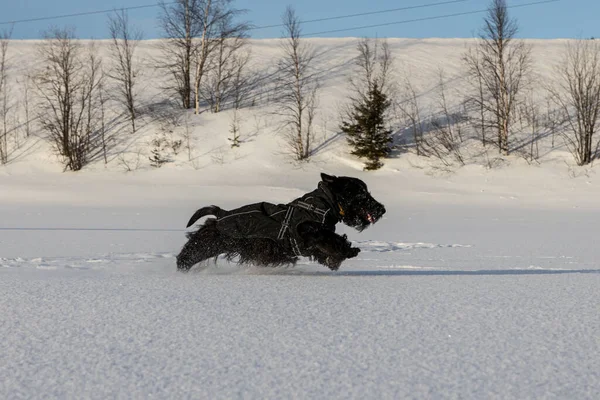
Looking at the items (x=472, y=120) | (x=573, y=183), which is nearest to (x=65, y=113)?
(x=472, y=120)

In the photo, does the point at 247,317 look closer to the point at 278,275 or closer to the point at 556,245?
the point at 278,275

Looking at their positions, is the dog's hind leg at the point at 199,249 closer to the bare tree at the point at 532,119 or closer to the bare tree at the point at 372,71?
the bare tree at the point at 532,119

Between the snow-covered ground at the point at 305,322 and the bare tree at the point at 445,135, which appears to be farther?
the bare tree at the point at 445,135

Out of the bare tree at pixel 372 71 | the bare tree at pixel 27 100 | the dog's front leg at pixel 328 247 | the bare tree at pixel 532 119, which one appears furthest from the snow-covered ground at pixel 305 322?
the bare tree at pixel 372 71

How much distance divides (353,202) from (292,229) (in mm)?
562

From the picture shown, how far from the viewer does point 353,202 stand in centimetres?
509

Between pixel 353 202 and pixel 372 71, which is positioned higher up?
pixel 372 71

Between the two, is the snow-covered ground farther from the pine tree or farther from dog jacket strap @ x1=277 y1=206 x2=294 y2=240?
the pine tree

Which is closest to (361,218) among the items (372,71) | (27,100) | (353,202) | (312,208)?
(353,202)

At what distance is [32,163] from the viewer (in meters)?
29.3

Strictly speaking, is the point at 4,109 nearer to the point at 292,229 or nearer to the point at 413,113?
the point at 413,113

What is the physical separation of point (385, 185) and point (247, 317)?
2239 centimetres

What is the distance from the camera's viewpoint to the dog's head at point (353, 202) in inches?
198

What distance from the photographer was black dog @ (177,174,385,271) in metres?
4.94
